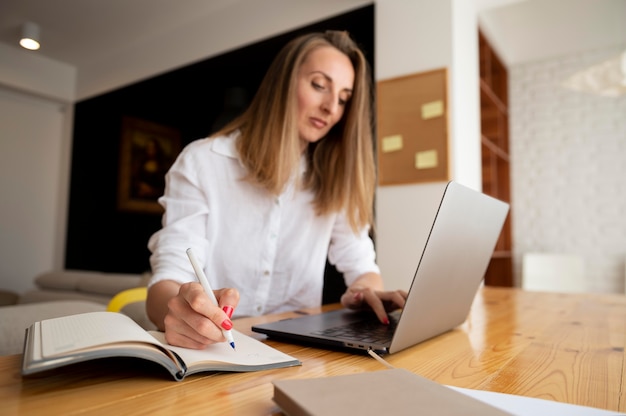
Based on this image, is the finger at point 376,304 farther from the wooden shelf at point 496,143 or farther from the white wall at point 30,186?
the white wall at point 30,186

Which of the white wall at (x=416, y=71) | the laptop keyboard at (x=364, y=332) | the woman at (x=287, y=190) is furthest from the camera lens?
the white wall at (x=416, y=71)

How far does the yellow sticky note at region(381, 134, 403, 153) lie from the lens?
2506 mm

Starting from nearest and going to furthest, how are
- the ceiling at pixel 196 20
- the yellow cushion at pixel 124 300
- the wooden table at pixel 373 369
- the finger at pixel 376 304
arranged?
the wooden table at pixel 373 369 → the finger at pixel 376 304 → the yellow cushion at pixel 124 300 → the ceiling at pixel 196 20

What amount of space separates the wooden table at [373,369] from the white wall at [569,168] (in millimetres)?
3463

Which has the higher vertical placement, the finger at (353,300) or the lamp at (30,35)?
the lamp at (30,35)

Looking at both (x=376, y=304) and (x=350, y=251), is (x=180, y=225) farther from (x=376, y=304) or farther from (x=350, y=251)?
(x=350, y=251)

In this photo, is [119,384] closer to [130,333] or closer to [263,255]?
[130,333]

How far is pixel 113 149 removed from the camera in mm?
4418

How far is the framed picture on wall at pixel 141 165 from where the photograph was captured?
4289mm

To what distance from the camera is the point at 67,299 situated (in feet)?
11.1

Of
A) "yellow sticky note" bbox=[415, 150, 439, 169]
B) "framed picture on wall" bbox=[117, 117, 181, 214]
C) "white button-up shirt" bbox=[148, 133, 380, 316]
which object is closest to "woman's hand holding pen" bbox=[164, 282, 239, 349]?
"white button-up shirt" bbox=[148, 133, 380, 316]

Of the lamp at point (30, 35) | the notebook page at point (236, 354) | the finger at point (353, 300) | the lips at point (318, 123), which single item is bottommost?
the notebook page at point (236, 354)

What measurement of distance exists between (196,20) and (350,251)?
9.99 ft

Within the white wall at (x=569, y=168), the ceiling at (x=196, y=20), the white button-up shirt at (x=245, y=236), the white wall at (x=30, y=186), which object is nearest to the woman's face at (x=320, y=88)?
the white button-up shirt at (x=245, y=236)
